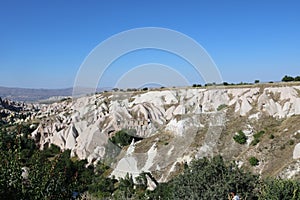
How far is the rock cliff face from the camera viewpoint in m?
34.8

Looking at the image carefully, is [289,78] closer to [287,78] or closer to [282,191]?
[287,78]

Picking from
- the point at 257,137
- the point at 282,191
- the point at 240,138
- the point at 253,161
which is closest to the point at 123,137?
the point at 240,138

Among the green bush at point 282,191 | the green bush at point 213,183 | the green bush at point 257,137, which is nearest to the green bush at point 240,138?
the green bush at point 257,137

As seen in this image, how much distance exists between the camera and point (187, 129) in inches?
1673

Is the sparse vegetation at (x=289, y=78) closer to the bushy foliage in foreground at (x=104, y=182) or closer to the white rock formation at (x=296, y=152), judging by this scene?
the white rock formation at (x=296, y=152)

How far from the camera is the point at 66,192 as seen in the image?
6750mm

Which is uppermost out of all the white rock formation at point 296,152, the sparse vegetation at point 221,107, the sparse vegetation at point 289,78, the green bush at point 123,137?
the sparse vegetation at point 289,78

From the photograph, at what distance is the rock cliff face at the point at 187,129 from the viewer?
3475 centimetres

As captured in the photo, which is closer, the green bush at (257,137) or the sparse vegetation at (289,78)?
the green bush at (257,137)

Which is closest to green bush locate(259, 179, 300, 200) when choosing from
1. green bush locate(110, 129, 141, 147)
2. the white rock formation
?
the white rock formation

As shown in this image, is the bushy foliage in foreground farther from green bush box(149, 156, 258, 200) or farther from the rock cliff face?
the rock cliff face

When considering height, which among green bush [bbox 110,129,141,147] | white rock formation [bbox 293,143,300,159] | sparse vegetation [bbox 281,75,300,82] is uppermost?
sparse vegetation [bbox 281,75,300,82]

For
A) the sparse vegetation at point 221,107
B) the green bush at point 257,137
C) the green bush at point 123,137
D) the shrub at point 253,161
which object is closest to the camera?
the shrub at point 253,161

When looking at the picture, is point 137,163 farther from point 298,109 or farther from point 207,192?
point 207,192
